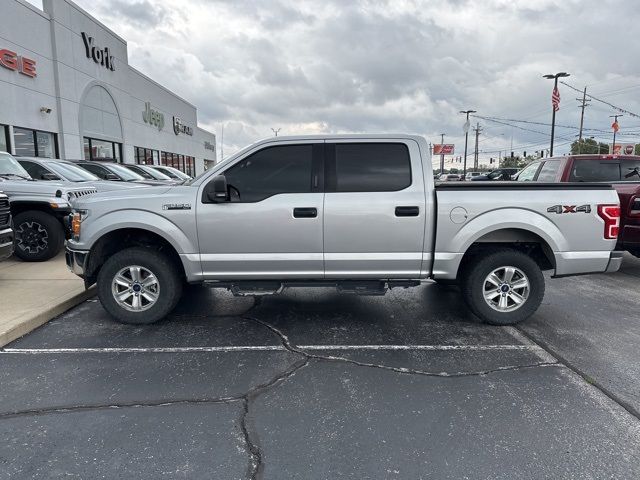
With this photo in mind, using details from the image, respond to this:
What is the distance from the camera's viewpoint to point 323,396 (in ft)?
11.2

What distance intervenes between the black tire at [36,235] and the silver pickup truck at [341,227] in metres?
3.59

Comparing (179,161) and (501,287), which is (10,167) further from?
(179,161)

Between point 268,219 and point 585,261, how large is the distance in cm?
342

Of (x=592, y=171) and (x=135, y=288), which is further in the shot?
(x=592, y=171)

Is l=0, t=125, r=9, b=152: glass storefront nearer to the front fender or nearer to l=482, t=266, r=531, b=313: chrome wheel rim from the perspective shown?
the front fender

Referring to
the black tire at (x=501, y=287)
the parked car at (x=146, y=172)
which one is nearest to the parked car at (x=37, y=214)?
the black tire at (x=501, y=287)

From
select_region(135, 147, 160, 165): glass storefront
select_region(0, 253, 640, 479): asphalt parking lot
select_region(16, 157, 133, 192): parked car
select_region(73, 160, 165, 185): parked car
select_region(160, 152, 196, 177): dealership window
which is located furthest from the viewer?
select_region(160, 152, 196, 177): dealership window

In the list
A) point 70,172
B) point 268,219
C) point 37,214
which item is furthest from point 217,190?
point 70,172

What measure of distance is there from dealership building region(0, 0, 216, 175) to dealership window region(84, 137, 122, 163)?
49 mm

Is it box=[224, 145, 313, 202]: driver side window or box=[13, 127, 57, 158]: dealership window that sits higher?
box=[13, 127, 57, 158]: dealership window

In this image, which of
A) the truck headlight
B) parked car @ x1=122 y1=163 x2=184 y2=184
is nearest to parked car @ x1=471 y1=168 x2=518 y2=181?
parked car @ x1=122 y1=163 x2=184 y2=184

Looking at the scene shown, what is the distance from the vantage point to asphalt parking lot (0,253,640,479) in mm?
2633

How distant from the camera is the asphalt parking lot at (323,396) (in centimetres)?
263

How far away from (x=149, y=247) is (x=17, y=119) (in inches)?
579
